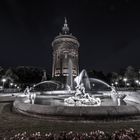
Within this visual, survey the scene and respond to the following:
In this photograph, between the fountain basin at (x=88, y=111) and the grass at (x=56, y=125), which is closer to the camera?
the grass at (x=56, y=125)

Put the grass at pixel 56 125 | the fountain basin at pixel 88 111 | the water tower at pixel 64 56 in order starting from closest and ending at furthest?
the grass at pixel 56 125 → the fountain basin at pixel 88 111 → the water tower at pixel 64 56

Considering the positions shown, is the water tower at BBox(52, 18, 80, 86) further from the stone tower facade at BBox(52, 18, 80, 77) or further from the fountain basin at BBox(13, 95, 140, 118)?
the fountain basin at BBox(13, 95, 140, 118)

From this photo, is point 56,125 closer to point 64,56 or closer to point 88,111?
point 88,111

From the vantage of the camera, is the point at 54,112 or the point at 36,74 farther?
the point at 36,74

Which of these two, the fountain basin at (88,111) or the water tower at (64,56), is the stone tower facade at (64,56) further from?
the fountain basin at (88,111)

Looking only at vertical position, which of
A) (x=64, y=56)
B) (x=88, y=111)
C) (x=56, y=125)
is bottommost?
(x=56, y=125)

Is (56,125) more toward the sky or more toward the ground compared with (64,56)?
more toward the ground

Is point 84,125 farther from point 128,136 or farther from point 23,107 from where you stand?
point 23,107

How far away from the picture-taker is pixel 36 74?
308 feet

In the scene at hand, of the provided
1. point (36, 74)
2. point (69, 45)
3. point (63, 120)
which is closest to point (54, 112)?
point (63, 120)

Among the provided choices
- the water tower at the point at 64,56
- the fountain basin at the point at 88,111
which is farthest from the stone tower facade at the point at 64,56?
the fountain basin at the point at 88,111

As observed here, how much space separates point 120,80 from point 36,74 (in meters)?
43.5

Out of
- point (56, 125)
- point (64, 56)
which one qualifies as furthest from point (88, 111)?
point (64, 56)

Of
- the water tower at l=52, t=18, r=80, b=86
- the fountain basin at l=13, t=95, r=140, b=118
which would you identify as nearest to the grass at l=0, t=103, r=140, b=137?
the fountain basin at l=13, t=95, r=140, b=118
